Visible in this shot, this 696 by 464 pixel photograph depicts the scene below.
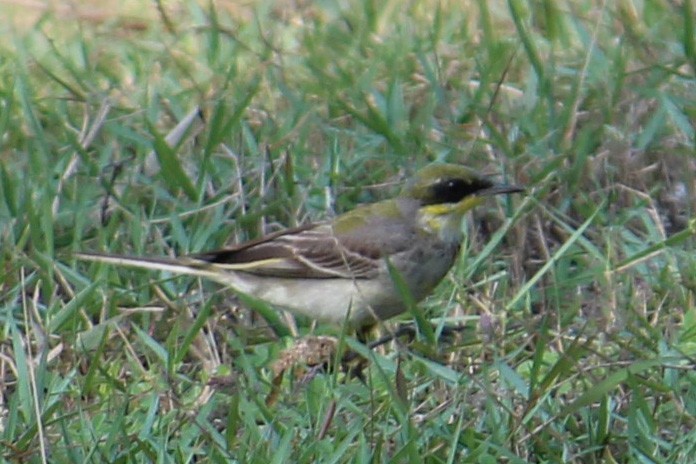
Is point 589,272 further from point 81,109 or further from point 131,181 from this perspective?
point 81,109

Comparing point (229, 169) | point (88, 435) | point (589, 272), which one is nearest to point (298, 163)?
point (229, 169)

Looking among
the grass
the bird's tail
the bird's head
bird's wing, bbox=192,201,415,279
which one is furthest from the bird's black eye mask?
the bird's tail

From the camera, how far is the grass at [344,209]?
18.0ft

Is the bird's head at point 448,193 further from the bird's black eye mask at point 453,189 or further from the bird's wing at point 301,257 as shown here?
the bird's wing at point 301,257

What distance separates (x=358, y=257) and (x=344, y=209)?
63cm

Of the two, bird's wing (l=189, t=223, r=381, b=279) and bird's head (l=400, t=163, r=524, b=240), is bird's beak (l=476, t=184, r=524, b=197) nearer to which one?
bird's head (l=400, t=163, r=524, b=240)

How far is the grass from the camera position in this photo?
18.0ft

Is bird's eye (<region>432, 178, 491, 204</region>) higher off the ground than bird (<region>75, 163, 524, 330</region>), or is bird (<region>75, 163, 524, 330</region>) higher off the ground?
bird's eye (<region>432, 178, 491, 204</region>)

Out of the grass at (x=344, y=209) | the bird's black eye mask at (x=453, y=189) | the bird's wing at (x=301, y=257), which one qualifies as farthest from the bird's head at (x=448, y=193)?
the bird's wing at (x=301, y=257)

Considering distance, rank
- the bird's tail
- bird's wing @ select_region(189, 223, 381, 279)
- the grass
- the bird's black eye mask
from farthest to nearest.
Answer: the bird's black eye mask < bird's wing @ select_region(189, 223, 381, 279) < the bird's tail < the grass

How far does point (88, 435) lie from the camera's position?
5.46 meters

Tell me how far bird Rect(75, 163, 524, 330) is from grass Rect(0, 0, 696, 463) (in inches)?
4.6

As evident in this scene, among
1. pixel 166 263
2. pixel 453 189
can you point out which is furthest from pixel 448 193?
pixel 166 263

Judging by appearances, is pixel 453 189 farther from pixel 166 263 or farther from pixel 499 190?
pixel 166 263
